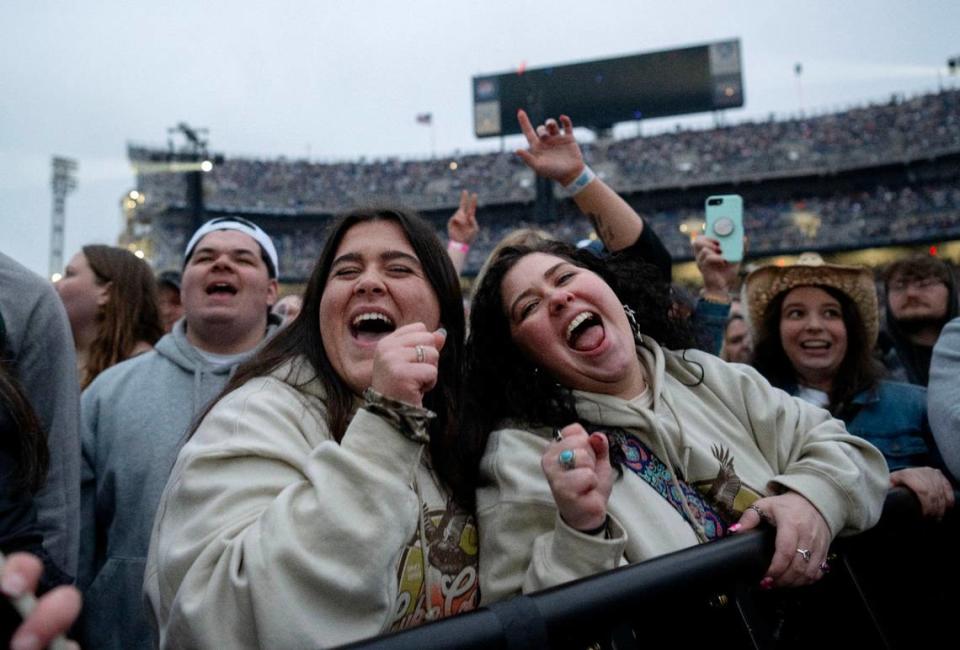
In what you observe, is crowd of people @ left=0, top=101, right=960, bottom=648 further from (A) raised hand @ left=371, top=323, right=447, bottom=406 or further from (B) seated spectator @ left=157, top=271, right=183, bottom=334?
(B) seated spectator @ left=157, top=271, right=183, bottom=334

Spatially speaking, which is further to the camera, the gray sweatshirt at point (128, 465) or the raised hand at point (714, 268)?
the raised hand at point (714, 268)

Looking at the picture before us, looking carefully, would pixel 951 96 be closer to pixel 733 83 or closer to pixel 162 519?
pixel 733 83

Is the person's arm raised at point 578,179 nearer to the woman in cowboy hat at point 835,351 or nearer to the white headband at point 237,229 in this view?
the woman in cowboy hat at point 835,351

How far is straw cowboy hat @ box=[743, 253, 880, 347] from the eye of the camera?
2871 mm

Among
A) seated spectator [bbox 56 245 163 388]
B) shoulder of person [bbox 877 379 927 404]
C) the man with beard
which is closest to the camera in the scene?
shoulder of person [bbox 877 379 927 404]

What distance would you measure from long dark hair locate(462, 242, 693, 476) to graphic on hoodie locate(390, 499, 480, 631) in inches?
7.6

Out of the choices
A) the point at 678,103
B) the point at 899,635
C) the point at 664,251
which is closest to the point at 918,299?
the point at 664,251

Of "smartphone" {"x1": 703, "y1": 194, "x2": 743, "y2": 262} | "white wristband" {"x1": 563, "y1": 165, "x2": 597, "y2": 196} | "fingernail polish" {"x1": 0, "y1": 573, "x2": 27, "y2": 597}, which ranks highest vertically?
"white wristband" {"x1": 563, "y1": 165, "x2": 597, "y2": 196}

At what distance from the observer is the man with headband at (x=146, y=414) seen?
2.29 m

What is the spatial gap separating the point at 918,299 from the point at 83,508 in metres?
4.01

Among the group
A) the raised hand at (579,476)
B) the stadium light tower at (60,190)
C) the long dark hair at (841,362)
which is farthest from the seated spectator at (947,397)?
the stadium light tower at (60,190)

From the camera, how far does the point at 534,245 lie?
2.15m

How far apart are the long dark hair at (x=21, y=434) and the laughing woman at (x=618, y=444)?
1025 mm

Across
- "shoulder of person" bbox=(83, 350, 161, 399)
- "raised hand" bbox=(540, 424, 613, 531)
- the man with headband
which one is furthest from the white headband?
"raised hand" bbox=(540, 424, 613, 531)
